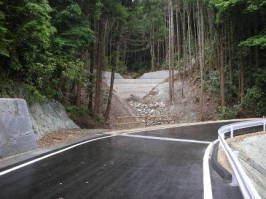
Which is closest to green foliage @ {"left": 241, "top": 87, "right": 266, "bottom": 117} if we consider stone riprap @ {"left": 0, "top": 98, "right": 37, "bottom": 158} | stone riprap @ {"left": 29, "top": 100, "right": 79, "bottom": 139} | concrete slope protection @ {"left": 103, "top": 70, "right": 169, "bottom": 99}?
concrete slope protection @ {"left": 103, "top": 70, "right": 169, "bottom": 99}

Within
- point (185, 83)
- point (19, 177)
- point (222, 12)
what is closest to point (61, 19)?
point (19, 177)

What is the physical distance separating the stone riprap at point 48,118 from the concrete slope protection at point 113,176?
3.15m

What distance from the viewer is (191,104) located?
92.2 ft

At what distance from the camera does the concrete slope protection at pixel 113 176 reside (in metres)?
4.56

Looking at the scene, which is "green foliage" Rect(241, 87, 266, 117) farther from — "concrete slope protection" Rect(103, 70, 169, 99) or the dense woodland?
"concrete slope protection" Rect(103, 70, 169, 99)

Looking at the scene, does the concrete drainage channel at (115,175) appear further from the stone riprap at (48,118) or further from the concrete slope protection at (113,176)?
the stone riprap at (48,118)

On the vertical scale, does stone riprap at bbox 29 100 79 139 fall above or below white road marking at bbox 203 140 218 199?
above

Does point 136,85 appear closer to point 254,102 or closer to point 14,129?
point 254,102

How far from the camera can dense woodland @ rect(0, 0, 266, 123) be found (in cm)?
1005

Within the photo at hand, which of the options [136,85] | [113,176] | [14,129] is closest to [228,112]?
[136,85]

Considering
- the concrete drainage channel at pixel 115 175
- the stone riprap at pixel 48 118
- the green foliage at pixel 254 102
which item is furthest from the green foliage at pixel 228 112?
the concrete drainage channel at pixel 115 175

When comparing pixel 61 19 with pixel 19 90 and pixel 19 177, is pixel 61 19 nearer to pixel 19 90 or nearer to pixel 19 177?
pixel 19 90

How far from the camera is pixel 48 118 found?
1219 centimetres

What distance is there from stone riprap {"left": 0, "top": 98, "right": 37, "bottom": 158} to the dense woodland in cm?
233
